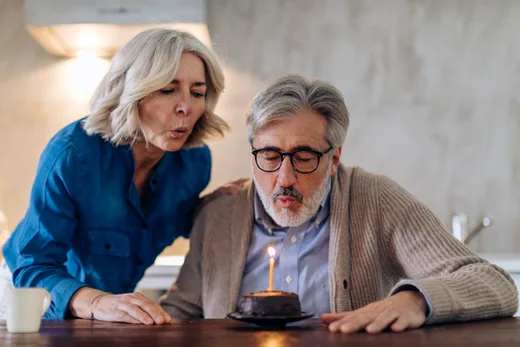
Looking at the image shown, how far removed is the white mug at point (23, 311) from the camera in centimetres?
133

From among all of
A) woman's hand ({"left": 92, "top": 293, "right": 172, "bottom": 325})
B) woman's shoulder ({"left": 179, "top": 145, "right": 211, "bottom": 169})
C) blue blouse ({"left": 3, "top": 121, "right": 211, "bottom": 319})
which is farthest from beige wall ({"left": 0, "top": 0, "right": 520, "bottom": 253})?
woman's hand ({"left": 92, "top": 293, "right": 172, "bottom": 325})

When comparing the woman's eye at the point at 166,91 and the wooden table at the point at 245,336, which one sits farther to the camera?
the woman's eye at the point at 166,91

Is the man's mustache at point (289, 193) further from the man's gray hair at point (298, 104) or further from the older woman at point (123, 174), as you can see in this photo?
the older woman at point (123, 174)

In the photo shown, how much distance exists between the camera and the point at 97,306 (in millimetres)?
1602

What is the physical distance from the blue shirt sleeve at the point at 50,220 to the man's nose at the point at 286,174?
52cm

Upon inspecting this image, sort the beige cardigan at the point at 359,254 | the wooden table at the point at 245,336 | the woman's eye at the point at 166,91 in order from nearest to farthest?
the wooden table at the point at 245,336, the beige cardigan at the point at 359,254, the woman's eye at the point at 166,91

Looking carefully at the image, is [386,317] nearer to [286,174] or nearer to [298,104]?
[286,174]

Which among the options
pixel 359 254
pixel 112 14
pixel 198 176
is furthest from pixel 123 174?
pixel 112 14

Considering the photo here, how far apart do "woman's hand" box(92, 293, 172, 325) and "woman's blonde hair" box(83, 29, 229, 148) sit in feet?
1.63

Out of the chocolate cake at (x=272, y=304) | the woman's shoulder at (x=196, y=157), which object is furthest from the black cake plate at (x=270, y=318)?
the woman's shoulder at (x=196, y=157)

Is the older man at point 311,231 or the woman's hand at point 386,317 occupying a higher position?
the older man at point 311,231

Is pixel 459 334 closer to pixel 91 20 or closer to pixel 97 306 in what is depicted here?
pixel 97 306

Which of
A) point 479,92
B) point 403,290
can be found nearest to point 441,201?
point 479,92

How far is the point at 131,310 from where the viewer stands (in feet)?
4.94
